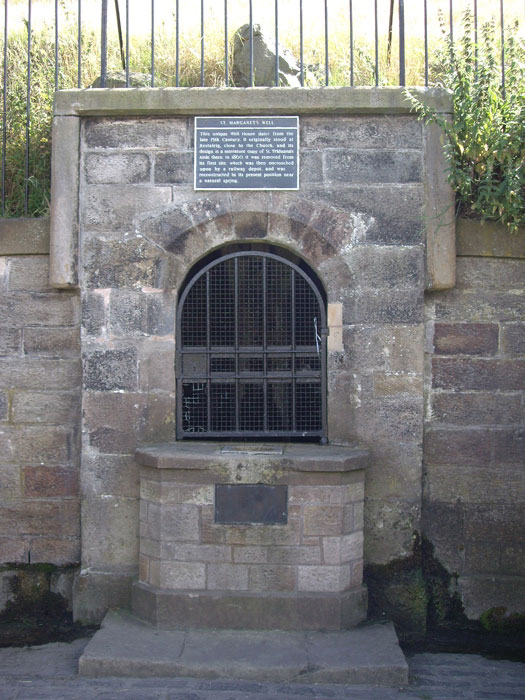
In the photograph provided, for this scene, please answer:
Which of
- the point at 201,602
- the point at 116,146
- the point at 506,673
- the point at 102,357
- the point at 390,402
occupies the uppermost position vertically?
the point at 116,146

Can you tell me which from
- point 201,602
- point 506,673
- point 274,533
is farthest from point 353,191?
point 506,673

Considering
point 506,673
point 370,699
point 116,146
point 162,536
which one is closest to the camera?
point 370,699

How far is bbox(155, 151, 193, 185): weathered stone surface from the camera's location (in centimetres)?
497

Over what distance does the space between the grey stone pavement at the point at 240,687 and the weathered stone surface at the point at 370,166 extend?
3168mm

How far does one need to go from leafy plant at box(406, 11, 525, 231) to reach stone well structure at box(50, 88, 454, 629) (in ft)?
0.46

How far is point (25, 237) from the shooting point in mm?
5141

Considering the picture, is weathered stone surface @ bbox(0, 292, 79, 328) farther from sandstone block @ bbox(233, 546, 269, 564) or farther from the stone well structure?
sandstone block @ bbox(233, 546, 269, 564)

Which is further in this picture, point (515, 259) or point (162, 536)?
point (515, 259)

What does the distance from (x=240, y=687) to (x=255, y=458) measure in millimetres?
1327

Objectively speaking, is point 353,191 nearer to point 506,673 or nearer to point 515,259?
point 515,259

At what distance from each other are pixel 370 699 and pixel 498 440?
6.41ft

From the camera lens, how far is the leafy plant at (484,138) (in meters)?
4.81

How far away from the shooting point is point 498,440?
5.02m

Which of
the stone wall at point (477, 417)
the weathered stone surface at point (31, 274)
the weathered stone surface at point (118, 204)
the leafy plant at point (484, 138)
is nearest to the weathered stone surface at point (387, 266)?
the stone wall at point (477, 417)
